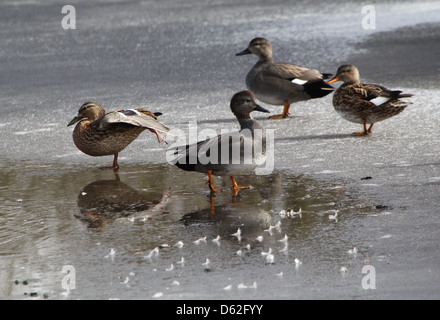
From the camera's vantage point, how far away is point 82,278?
3350mm

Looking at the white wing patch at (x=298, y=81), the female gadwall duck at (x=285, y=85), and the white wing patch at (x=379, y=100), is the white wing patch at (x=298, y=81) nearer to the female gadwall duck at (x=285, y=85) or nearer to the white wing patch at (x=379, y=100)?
the female gadwall duck at (x=285, y=85)

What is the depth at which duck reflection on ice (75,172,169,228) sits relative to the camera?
4355 millimetres

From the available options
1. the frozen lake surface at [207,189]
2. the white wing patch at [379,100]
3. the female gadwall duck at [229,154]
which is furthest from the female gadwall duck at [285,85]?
the female gadwall duck at [229,154]

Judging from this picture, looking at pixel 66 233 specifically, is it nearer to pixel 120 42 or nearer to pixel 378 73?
pixel 378 73

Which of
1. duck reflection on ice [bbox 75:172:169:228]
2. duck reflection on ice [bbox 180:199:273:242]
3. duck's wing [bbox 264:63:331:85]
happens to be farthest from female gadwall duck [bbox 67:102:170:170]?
duck's wing [bbox 264:63:331:85]

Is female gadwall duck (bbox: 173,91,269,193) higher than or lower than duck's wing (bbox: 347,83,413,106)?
lower

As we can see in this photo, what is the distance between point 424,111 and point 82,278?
15.1 feet

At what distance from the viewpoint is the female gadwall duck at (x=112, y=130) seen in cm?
538

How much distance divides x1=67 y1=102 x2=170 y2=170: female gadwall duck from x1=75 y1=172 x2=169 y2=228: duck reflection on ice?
1.40ft

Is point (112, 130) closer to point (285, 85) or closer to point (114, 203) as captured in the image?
point (114, 203)

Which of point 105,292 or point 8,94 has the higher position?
point 8,94

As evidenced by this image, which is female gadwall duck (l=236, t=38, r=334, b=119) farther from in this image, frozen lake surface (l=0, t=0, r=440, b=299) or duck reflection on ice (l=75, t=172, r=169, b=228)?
duck reflection on ice (l=75, t=172, r=169, b=228)

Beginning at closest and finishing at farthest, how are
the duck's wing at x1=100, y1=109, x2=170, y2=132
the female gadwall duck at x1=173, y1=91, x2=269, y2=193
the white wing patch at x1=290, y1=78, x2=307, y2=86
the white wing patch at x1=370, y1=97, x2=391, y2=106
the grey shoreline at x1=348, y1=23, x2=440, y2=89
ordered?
the female gadwall duck at x1=173, y1=91, x2=269, y2=193 < the duck's wing at x1=100, y1=109, x2=170, y2=132 < the white wing patch at x1=370, y1=97, x2=391, y2=106 < the white wing patch at x1=290, y1=78, x2=307, y2=86 < the grey shoreline at x1=348, y1=23, x2=440, y2=89
